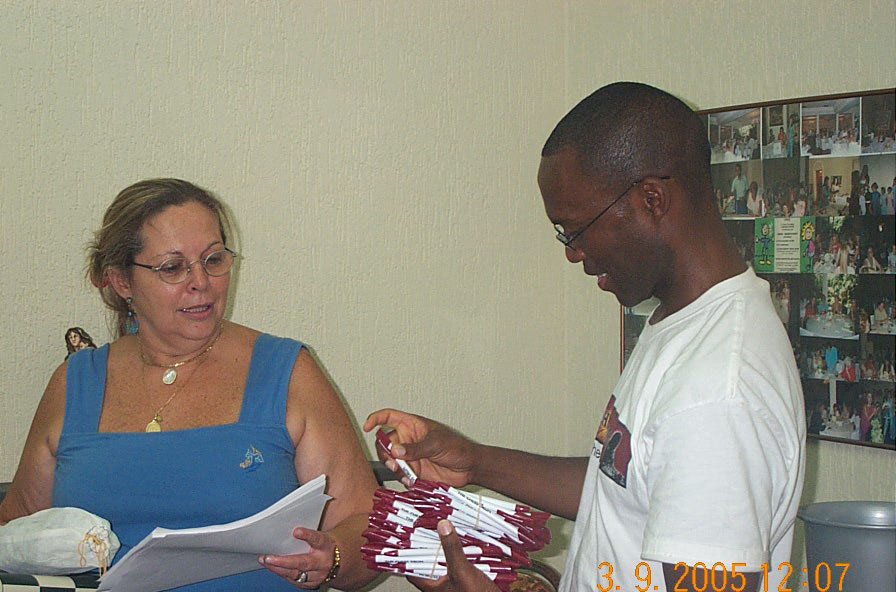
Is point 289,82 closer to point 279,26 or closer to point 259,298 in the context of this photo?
point 279,26

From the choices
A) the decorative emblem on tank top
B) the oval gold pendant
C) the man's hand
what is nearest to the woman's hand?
the decorative emblem on tank top

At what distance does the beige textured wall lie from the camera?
Answer: 2.20m

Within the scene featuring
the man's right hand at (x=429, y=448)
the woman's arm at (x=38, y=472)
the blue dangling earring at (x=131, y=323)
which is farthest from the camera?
the blue dangling earring at (x=131, y=323)

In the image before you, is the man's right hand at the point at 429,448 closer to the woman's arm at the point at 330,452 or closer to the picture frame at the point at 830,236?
the woman's arm at the point at 330,452

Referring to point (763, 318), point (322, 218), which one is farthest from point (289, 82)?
point (763, 318)

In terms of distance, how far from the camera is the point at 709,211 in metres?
1.24

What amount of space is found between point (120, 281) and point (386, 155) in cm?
102

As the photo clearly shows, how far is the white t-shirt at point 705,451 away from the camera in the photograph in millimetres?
1046

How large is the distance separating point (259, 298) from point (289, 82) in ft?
1.98

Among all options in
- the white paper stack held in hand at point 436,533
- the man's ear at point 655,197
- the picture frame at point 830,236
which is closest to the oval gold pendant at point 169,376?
the white paper stack held in hand at point 436,533

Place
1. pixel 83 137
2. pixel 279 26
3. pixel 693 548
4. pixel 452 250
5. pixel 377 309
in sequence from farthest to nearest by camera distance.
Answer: pixel 452 250
pixel 377 309
pixel 279 26
pixel 83 137
pixel 693 548

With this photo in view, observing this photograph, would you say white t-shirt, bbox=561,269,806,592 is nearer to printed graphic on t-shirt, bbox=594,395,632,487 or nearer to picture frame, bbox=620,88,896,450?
printed graphic on t-shirt, bbox=594,395,632,487

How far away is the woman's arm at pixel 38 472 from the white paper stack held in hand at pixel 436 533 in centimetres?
86
